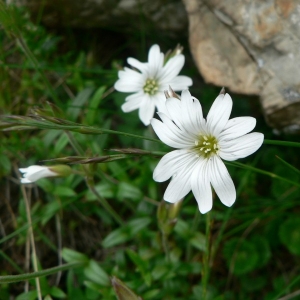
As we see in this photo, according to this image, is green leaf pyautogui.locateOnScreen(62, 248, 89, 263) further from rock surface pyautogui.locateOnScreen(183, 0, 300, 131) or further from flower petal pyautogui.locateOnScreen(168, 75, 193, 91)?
rock surface pyautogui.locateOnScreen(183, 0, 300, 131)

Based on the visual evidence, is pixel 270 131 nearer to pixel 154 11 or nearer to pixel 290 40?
pixel 290 40

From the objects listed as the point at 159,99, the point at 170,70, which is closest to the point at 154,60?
the point at 170,70

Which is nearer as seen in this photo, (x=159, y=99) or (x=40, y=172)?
(x=40, y=172)

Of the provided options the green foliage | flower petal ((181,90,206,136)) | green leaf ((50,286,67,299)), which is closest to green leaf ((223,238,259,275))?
the green foliage

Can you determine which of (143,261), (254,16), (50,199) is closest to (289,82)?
(254,16)

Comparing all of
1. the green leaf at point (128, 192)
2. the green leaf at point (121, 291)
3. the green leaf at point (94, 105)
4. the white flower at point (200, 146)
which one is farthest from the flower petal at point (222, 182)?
the green leaf at point (94, 105)

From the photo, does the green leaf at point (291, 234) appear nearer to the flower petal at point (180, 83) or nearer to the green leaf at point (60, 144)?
the flower petal at point (180, 83)

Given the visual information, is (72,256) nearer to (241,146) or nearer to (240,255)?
(240,255)

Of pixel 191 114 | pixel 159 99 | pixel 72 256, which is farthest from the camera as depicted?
pixel 72 256
